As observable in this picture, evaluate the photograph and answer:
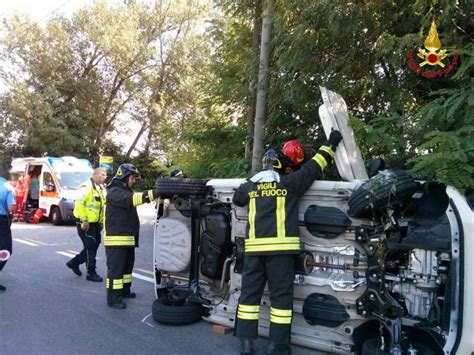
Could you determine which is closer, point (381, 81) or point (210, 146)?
point (381, 81)

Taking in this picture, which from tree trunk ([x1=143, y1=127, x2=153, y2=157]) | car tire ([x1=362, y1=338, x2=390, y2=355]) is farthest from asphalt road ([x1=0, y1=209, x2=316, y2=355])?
tree trunk ([x1=143, y1=127, x2=153, y2=157])

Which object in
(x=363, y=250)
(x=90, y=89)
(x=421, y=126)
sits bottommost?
(x=363, y=250)

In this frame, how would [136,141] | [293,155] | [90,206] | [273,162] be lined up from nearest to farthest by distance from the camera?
1. [273,162]
2. [293,155]
3. [90,206]
4. [136,141]

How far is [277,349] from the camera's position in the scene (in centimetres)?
404

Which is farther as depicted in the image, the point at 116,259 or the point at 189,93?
the point at 189,93

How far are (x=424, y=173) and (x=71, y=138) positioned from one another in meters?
27.4

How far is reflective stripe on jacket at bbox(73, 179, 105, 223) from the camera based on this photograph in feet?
24.3

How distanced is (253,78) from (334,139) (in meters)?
4.35

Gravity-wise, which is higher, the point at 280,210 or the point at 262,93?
the point at 262,93

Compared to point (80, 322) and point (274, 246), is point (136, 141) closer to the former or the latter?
point (80, 322)

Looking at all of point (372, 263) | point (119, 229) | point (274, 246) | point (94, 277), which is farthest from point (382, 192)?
point (94, 277)

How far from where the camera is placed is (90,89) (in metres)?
30.7

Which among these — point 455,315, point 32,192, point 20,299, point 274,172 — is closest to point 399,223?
point 455,315

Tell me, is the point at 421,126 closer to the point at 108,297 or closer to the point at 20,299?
the point at 108,297
